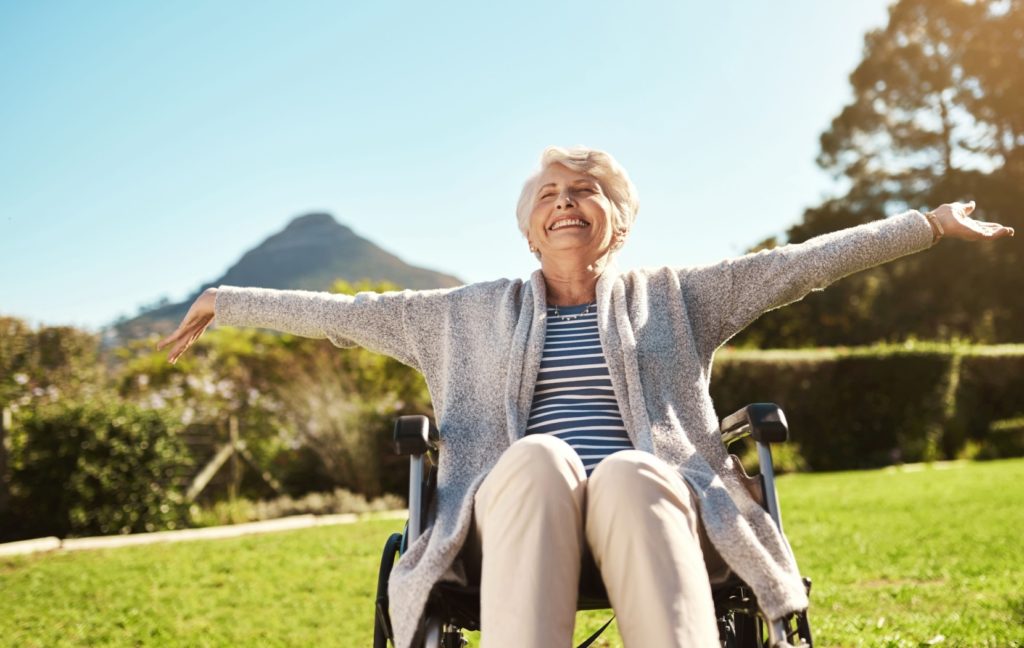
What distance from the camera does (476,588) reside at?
176 centimetres

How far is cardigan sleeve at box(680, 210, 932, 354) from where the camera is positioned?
204cm

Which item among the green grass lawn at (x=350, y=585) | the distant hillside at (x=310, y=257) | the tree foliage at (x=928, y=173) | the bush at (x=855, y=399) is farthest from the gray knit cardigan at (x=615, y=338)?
the distant hillside at (x=310, y=257)

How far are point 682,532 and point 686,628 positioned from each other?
0.64 ft

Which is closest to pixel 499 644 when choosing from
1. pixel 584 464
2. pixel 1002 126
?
pixel 584 464

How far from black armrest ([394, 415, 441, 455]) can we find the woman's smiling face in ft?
2.24

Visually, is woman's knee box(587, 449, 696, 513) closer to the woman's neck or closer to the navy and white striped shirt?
the navy and white striped shirt

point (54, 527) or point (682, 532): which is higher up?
point (682, 532)

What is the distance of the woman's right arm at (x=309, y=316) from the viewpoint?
7.09ft

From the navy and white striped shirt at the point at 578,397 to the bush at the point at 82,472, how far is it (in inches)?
198

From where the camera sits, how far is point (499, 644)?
4.85 ft

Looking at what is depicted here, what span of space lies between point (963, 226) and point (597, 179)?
0.88 metres

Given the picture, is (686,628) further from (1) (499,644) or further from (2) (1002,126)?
(2) (1002,126)

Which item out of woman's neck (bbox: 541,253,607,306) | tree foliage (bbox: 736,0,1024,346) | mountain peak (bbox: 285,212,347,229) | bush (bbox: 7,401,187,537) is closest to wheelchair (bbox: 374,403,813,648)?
woman's neck (bbox: 541,253,607,306)

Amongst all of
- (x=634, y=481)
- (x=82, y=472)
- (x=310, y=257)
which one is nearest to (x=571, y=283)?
(x=634, y=481)
